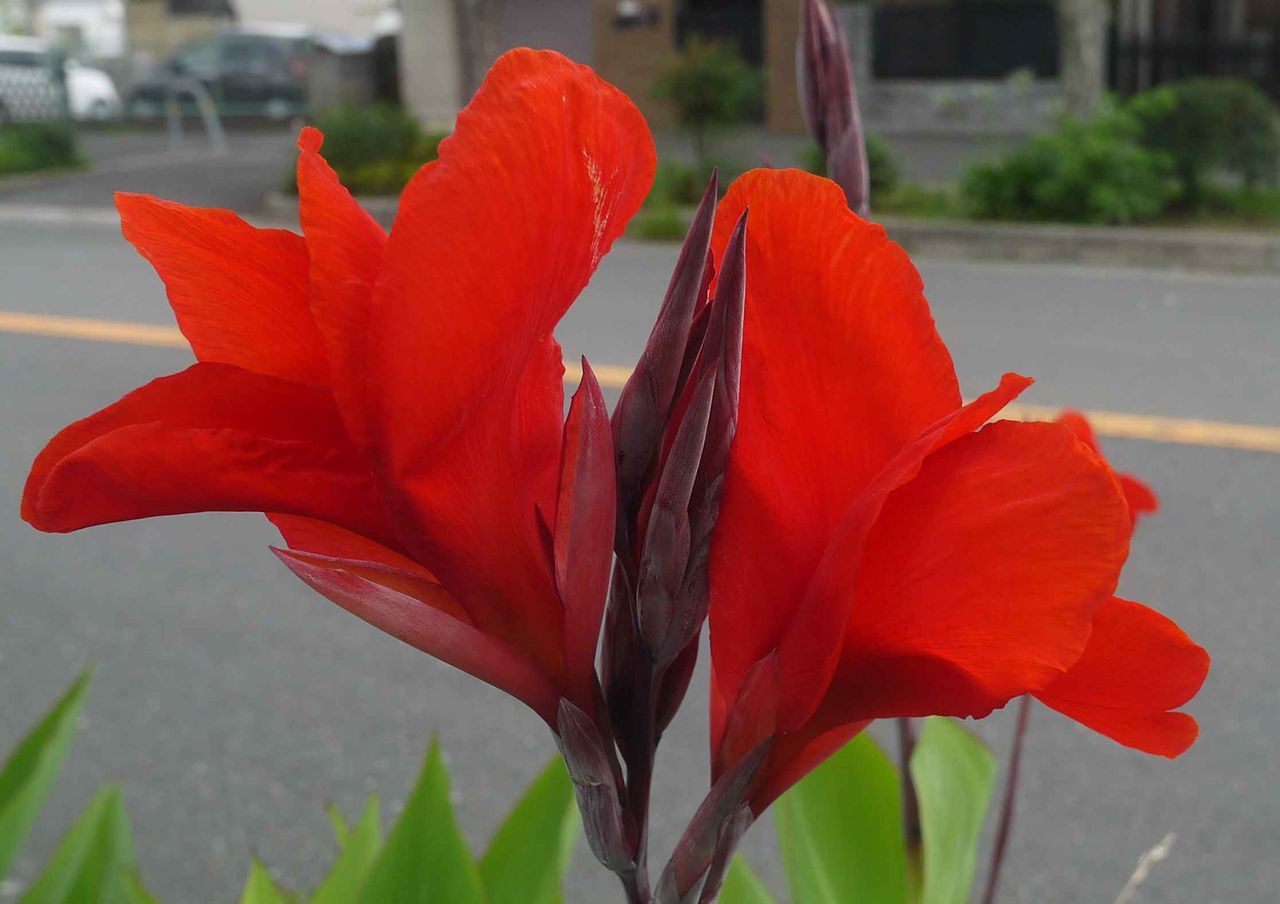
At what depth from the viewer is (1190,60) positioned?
12.0 meters

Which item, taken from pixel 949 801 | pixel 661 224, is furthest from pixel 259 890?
pixel 661 224

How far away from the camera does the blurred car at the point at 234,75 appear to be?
750 inches

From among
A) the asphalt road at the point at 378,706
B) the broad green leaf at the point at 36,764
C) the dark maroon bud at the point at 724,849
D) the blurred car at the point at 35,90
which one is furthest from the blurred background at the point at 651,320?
the dark maroon bud at the point at 724,849

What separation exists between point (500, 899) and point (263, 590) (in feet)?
10.0

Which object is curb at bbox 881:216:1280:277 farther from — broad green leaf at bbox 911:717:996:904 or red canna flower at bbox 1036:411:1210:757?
red canna flower at bbox 1036:411:1210:757

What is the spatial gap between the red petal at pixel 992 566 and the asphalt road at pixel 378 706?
228 cm

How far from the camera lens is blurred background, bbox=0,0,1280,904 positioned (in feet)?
9.41

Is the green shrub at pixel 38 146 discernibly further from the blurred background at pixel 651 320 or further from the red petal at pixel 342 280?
the red petal at pixel 342 280

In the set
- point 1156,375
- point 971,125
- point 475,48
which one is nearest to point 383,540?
point 1156,375

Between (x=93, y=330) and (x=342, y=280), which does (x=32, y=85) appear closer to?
(x=93, y=330)

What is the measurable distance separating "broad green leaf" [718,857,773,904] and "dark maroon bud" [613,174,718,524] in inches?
18.8

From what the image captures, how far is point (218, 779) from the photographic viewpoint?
3.01 meters

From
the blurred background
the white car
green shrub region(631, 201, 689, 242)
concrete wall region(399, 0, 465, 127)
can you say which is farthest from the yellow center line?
the white car

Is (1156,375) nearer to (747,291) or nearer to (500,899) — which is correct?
(500,899)
